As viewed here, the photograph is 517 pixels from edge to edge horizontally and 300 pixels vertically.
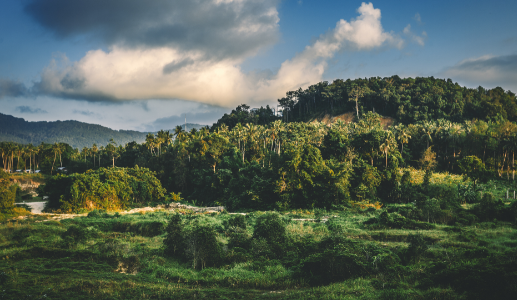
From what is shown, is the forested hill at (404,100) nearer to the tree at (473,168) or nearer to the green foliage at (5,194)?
the tree at (473,168)

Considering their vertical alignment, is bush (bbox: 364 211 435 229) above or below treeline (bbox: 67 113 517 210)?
below

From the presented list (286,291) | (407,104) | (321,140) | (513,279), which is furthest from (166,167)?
(407,104)

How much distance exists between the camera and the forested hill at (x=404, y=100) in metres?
93.0

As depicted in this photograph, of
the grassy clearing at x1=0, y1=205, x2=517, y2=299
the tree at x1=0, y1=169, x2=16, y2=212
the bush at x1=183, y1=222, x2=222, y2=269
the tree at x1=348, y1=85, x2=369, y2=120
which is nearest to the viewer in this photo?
the grassy clearing at x1=0, y1=205, x2=517, y2=299

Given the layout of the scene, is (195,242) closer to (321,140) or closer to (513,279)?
(513,279)

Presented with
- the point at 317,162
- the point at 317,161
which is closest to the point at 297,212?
the point at 317,162

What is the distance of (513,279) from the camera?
39.7 feet

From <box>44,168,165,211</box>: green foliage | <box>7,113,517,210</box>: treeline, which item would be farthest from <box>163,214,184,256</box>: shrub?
<box>44,168,165,211</box>: green foliage

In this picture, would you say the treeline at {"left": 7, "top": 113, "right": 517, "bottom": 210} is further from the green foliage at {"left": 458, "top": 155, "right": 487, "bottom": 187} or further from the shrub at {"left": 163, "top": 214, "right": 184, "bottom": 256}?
the shrub at {"left": 163, "top": 214, "right": 184, "bottom": 256}

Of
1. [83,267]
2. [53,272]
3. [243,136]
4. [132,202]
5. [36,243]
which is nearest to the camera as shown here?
[53,272]

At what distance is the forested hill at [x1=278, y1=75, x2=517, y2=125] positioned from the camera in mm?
93044

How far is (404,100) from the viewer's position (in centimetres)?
9981

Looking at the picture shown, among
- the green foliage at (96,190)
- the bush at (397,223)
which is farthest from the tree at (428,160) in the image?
the green foliage at (96,190)

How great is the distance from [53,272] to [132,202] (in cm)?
4242
